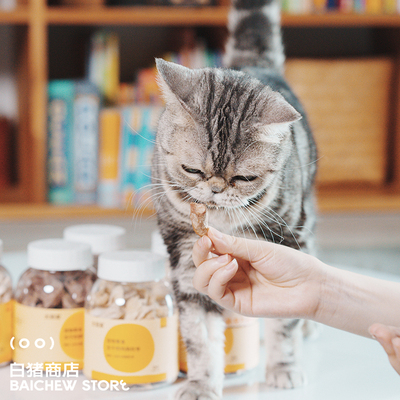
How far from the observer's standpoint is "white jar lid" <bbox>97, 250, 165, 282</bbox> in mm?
692

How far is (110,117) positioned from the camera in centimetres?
175

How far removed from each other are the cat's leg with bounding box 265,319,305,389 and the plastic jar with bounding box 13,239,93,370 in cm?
27

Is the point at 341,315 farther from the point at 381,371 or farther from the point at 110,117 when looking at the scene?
the point at 110,117

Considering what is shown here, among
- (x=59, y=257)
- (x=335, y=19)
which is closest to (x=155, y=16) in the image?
(x=335, y=19)

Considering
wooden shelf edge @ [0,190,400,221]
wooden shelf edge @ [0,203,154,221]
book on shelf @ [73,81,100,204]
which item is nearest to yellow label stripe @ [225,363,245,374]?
wooden shelf edge @ [0,190,400,221]

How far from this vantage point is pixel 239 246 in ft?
2.15

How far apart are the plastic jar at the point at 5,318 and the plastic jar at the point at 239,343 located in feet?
0.80

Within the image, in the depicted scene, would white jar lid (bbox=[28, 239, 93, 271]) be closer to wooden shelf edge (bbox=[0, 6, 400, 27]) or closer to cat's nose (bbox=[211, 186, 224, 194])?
cat's nose (bbox=[211, 186, 224, 194])

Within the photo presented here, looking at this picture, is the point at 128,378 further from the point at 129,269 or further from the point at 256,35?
the point at 256,35

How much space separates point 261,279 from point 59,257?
275mm

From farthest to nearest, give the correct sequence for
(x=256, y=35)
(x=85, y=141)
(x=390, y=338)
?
(x=85, y=141) < (x=256, y=35) < (x=390, y=338)

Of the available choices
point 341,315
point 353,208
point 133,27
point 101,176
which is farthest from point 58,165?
point 341,315

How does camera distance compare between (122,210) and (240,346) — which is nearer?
(240,346)

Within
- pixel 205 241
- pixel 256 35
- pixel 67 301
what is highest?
pixel 256 35
